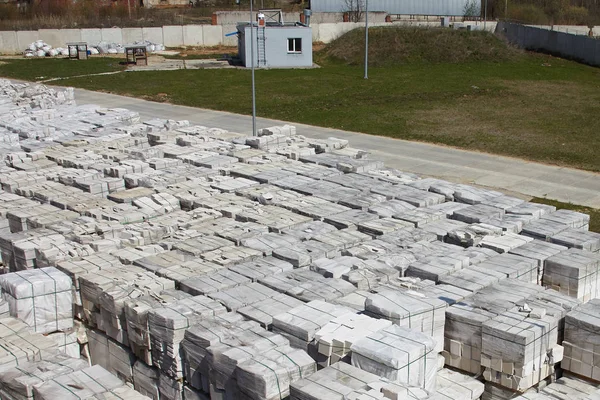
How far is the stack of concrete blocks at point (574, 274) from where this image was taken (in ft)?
36.7

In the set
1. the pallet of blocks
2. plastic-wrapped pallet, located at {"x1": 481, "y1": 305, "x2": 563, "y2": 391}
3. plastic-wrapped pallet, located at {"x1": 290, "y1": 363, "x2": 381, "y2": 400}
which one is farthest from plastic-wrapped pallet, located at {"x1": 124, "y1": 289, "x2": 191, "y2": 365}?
the pallet of blocks

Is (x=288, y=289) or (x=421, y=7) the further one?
(x=421, y=7)

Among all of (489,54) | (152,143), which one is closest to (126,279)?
(152,143)

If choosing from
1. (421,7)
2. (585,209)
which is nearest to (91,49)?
(421,7)

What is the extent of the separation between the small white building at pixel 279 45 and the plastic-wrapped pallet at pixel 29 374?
4246 cm

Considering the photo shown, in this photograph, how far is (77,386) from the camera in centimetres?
855

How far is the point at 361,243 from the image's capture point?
1262 centimetres

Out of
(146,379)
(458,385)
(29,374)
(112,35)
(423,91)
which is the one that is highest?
(112,35)

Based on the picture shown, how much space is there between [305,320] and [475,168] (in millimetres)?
16742

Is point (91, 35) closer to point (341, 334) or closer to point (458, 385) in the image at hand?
point (341, 334)

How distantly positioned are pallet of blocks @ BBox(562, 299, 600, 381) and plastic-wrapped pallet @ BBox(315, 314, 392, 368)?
2.41m

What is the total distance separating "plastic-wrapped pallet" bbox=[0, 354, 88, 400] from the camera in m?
8.65

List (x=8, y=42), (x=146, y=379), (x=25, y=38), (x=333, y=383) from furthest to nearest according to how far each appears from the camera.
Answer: (x=25, y=38), (x=8, y=42), (x=146, y=379), (x=333, y=383)

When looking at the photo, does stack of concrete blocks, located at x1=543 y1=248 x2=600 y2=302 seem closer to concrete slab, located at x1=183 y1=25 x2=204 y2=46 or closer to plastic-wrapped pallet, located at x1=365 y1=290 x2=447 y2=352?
plastic-wrapped pallet, located at x1=365 y1=290 x2=447 y2=352
